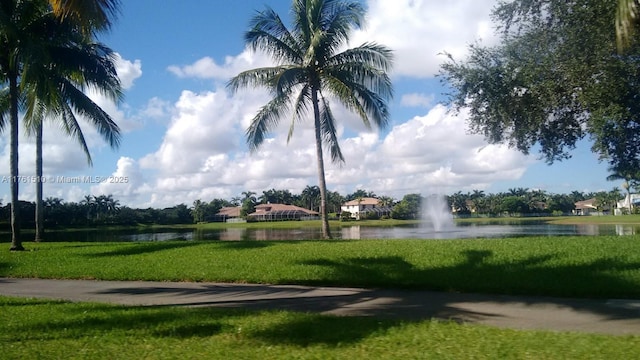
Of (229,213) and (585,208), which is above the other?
(229,213)

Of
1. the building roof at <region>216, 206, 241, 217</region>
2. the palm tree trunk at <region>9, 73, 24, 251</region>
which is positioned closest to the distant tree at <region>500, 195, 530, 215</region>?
the building roof at <region>216, 206, 241, 217</region>

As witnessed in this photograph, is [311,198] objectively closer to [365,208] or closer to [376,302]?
[365,208]

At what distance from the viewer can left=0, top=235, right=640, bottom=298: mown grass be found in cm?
993

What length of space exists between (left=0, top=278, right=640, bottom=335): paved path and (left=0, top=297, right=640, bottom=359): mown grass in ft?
2.66

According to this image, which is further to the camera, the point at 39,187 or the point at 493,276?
the point at 39,187

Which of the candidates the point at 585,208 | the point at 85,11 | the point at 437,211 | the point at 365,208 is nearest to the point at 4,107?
the point at 85,11

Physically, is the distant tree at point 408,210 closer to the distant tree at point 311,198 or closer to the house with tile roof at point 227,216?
the house with tile roof at point 227,216

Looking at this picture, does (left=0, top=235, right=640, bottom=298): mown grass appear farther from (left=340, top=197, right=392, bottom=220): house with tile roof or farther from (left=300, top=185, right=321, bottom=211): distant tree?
(left=300, top=185, right=321, bottom=211): distant tree

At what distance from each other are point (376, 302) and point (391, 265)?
109 inches

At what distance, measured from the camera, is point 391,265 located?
1180 cm

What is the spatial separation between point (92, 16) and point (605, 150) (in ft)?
43.2

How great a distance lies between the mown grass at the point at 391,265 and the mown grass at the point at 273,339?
3.30 metres

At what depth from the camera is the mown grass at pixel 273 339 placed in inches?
226

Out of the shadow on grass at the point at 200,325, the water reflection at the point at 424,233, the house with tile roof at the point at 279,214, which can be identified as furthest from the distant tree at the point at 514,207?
the shadow on grass at the point at 200,325
